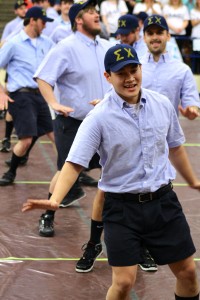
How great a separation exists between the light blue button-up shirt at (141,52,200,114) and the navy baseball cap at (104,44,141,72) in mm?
2070

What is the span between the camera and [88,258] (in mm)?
6707

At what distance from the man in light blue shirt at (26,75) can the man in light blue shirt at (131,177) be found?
4.54m

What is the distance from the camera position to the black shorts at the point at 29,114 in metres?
9.41

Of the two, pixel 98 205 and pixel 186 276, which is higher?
pixel 186 276

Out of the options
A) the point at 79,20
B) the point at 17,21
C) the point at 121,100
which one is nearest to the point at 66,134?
the point at 79,20

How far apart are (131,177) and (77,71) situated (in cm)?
273

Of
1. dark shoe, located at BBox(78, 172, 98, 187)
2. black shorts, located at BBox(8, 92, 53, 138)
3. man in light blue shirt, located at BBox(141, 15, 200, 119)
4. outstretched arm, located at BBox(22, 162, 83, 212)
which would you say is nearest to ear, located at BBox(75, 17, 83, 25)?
man in light blue shirt, located at BBox(141, 15, 200, 119)

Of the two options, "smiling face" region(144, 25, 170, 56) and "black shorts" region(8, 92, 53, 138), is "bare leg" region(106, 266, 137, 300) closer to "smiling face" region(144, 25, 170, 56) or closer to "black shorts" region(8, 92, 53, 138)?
"smiling face" region(144, 25, 170, 56)

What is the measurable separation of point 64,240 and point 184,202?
1.97 meters

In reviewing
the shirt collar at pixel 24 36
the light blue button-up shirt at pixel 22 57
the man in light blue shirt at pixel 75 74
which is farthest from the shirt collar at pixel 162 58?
the shirt collar at pixel 24 36

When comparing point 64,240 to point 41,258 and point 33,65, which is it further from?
point 33,65

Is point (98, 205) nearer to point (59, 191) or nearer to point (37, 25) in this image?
point (59, 191)

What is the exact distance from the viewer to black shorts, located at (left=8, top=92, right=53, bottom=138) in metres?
9.41

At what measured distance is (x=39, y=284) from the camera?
6.35 m
